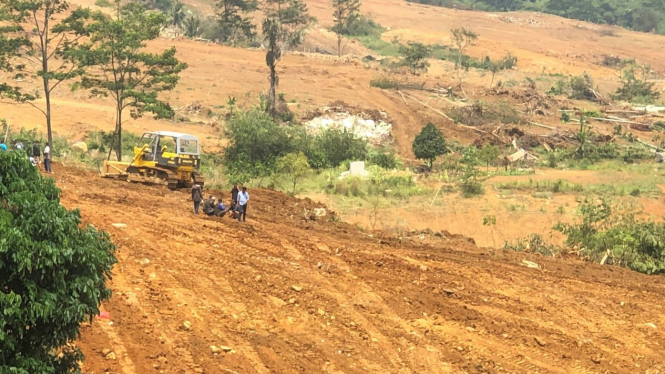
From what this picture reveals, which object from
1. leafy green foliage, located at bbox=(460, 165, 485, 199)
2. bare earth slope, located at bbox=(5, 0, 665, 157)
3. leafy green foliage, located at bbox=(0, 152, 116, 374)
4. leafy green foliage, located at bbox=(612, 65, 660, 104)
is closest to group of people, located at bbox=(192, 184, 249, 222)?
leafy green foliage, located at bbox=(460, 165, 485, 199)

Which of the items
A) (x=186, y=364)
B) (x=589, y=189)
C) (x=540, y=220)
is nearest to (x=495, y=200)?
(x=540, y=220)

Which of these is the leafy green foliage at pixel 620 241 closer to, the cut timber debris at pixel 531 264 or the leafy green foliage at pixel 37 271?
the cut timber debris at pixel 531 264

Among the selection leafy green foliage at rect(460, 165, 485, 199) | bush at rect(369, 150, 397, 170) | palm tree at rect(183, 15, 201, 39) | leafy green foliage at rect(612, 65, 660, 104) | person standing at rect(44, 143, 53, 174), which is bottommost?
bush at rect(369, 150, 397, 170)

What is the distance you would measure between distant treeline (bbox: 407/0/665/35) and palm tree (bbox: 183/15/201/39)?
166 feet

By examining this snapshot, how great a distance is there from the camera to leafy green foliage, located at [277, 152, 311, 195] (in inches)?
1070

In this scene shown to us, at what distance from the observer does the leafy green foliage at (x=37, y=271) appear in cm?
581

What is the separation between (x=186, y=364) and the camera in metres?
10.0

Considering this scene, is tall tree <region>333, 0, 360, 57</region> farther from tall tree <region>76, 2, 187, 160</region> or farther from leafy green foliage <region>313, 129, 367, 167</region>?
tall tree <region>76, 2, 187, 160</region>

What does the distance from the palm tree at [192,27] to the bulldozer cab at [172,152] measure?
4363cm

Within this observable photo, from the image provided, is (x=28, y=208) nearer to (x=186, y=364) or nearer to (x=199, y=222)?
(x=186, y=364)

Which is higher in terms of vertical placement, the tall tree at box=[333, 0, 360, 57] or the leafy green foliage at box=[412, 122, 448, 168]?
the tall tree at box=[333, 0, 360, 57]

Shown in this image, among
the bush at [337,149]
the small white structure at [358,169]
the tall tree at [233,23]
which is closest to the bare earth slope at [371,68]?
the tall tree at [233,23]

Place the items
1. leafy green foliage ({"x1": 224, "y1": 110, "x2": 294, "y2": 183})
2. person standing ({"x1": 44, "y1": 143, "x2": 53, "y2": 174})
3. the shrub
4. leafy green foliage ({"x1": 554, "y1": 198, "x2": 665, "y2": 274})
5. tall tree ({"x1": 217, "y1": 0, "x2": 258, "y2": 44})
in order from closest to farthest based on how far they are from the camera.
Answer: leafy green foliage ({"x1": 554, "y1": 198, "x2": 665, "y2": 274}) → the shrub → person standing ({"x1": 44, "y1": 143, "x2": 53, "y2": 174}) → leafy green foliage ({"x1": 224, "y1": 110, "x2": 294, "y2": 183}) → tall tree ({"x1": 217, "y1": 0, "x2": 258, "y2": 44})

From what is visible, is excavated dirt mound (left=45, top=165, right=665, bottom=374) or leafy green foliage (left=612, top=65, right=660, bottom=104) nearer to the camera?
excavated dirt mound (left=45, top=165, right=665, bottom=374)
